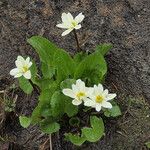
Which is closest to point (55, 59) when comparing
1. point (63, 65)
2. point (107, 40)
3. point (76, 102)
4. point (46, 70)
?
point (63, 65)

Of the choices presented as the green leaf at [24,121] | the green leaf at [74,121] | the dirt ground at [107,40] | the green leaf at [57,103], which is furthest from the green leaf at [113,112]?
the green leaf at [24,121]

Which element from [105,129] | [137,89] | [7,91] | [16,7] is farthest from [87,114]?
[16,7]

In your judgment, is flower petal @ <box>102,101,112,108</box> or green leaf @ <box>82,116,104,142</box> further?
green leaf @ <box>82,116,104,142</box>

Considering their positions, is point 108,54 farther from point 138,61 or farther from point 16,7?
point 16,7

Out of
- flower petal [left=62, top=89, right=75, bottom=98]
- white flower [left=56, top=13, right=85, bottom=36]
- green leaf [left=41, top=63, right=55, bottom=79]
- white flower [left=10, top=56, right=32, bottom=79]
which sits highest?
white flower [left=56, top=13, right=85, bottom=36]

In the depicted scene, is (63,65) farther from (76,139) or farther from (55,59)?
(76,139)

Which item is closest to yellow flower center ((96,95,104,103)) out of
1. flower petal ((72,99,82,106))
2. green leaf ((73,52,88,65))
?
flower petal ((72,99,82,106))

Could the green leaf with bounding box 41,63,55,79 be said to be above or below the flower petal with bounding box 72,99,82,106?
below

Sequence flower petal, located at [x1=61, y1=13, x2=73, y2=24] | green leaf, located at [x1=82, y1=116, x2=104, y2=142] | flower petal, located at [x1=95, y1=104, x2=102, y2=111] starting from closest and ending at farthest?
flower petal, located at [x1=95, y1=104, x2=102, y2=111] → green leaf, located at [x1=82, y1=116, x2=104, y2=142] → flower petal, located at [x1=61, y1=13, x2=73, y2=24]

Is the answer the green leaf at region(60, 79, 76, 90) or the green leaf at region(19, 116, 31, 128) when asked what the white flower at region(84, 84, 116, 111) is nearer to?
the green leaf at region(60, 79, 76, 90)
